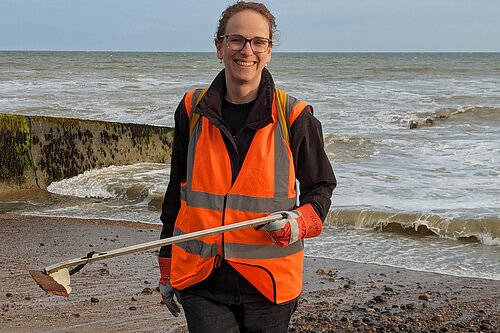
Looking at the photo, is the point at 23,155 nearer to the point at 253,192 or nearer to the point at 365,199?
the point at 365,199

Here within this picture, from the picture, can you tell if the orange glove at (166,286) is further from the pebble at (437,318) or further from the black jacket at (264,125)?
A: the pebble at (437,318)

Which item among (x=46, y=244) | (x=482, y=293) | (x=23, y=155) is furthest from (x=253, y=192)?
(x=23, y=155)

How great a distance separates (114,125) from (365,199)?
13.5 feet

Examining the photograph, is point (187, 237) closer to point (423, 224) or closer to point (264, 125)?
point (264, 125)

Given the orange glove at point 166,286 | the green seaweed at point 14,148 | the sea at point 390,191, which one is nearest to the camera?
the orange glove at point 166,286

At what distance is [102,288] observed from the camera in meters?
5.99

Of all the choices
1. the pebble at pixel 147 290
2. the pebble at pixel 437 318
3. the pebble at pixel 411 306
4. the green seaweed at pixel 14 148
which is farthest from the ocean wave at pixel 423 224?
the green seaweed at pixel 14 148

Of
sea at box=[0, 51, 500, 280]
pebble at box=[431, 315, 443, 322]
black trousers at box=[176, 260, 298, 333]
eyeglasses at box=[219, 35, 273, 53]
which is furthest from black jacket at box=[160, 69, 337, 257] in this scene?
sea at box=[0, 51, 500, 280]

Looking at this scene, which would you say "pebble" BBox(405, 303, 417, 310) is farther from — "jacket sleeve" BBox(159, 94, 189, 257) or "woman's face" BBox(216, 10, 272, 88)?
"woman's face" BBox(216, 10, 272, 88)

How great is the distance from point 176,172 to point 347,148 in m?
12.6

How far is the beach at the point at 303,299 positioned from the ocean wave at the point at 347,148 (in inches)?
271

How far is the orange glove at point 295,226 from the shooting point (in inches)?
100

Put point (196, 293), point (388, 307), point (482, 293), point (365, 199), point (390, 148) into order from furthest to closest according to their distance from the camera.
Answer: point (390, 148) < point (365, 199) < point (482, 293) < point (388, 307) < point (196, 293)

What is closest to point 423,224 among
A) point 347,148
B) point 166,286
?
point 166,286
